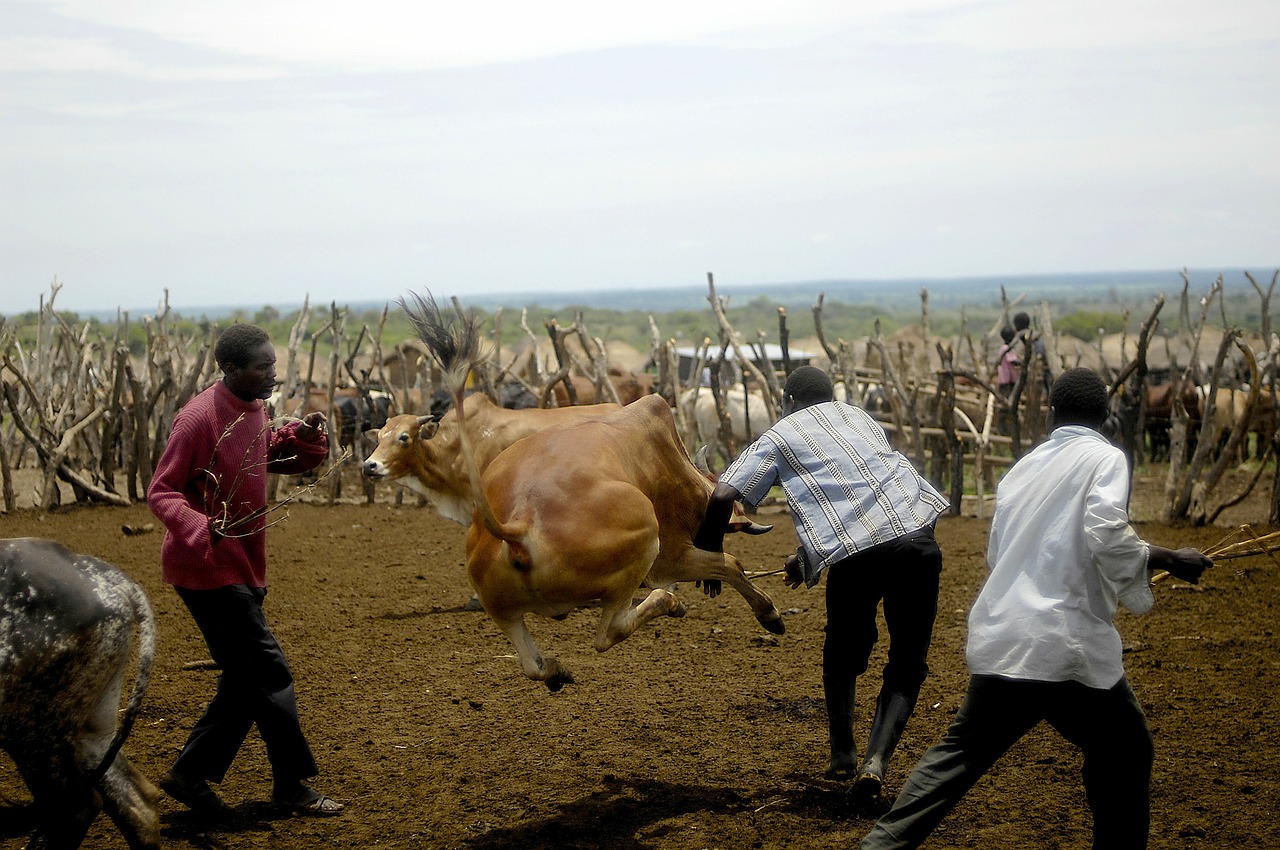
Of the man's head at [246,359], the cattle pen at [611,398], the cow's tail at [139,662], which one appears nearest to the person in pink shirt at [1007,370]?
the cattle pen at [611,398]

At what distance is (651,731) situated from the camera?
5.43m

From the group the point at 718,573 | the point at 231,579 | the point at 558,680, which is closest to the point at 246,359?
the point at 231,579

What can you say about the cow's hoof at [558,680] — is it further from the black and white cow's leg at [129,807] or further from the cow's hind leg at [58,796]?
the cow's hind leg at [58,796]

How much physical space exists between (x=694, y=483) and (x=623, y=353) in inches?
1304

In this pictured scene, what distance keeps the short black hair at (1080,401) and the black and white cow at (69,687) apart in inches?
118

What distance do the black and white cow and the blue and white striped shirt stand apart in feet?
7.08

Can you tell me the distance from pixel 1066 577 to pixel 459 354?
2168 millimetres

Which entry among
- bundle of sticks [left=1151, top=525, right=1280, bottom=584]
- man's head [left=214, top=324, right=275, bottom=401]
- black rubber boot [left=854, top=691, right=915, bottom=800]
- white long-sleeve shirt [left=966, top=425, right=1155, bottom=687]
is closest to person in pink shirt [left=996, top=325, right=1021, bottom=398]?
bundle of sticks [left=1151, top=525, right=1280, bottom=584]

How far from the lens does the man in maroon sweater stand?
4.31 m

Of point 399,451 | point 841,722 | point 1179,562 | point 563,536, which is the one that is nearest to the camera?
point 1179,562

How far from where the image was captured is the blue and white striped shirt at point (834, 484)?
14.3 feet

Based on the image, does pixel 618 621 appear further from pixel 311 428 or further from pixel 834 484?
pixel 311 428

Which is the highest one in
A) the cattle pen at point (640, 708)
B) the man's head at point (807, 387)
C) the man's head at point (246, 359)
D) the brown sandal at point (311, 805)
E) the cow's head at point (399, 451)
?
the man's head at point (246, 359)

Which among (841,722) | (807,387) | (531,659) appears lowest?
(841,722)
